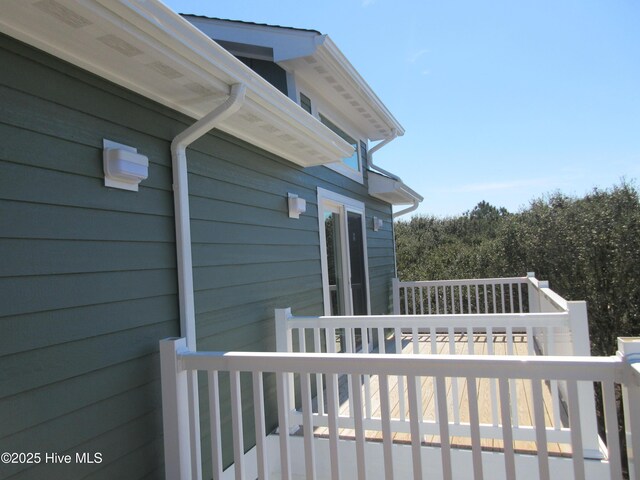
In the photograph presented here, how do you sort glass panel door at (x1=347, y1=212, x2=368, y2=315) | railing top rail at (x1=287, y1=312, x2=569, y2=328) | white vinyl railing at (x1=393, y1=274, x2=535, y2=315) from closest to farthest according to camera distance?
1. railing top rail at (x1=287, y1=312, x2=569, y2=328)
2. glass panel door at (x1=347, y1=212, x2=368, y2=315)
3. white vinyl railing at (x1=393, y1=274, x2=535, y2=315)

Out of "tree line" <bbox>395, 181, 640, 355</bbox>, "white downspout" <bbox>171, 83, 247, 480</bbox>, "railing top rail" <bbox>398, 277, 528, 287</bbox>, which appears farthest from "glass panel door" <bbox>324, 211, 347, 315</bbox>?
"tree line" <bbox>395, 181, 640, 355</bbox>

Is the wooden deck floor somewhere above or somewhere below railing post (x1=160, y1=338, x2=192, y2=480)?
below

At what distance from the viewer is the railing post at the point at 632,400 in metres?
1.32

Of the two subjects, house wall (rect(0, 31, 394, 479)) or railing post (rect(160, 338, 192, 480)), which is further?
railing post (rect(160, 338, 192, 480))

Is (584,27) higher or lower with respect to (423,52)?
lower

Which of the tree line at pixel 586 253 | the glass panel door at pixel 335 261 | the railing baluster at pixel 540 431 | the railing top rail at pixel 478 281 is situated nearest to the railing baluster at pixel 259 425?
the railing baluster at pixel 540 431

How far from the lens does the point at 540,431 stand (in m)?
1.47

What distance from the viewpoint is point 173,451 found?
1.94 m

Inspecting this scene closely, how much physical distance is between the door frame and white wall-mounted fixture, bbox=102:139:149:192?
100 inches

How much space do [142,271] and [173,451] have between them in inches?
32.9

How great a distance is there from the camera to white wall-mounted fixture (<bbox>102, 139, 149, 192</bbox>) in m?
1.87

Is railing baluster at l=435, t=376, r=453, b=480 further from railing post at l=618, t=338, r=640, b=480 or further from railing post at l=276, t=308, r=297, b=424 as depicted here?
railing post at l=276, t=308, r=297, b=424

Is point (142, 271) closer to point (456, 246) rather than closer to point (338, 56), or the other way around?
point (338, 56)

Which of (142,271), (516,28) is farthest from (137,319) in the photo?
(516,28)
